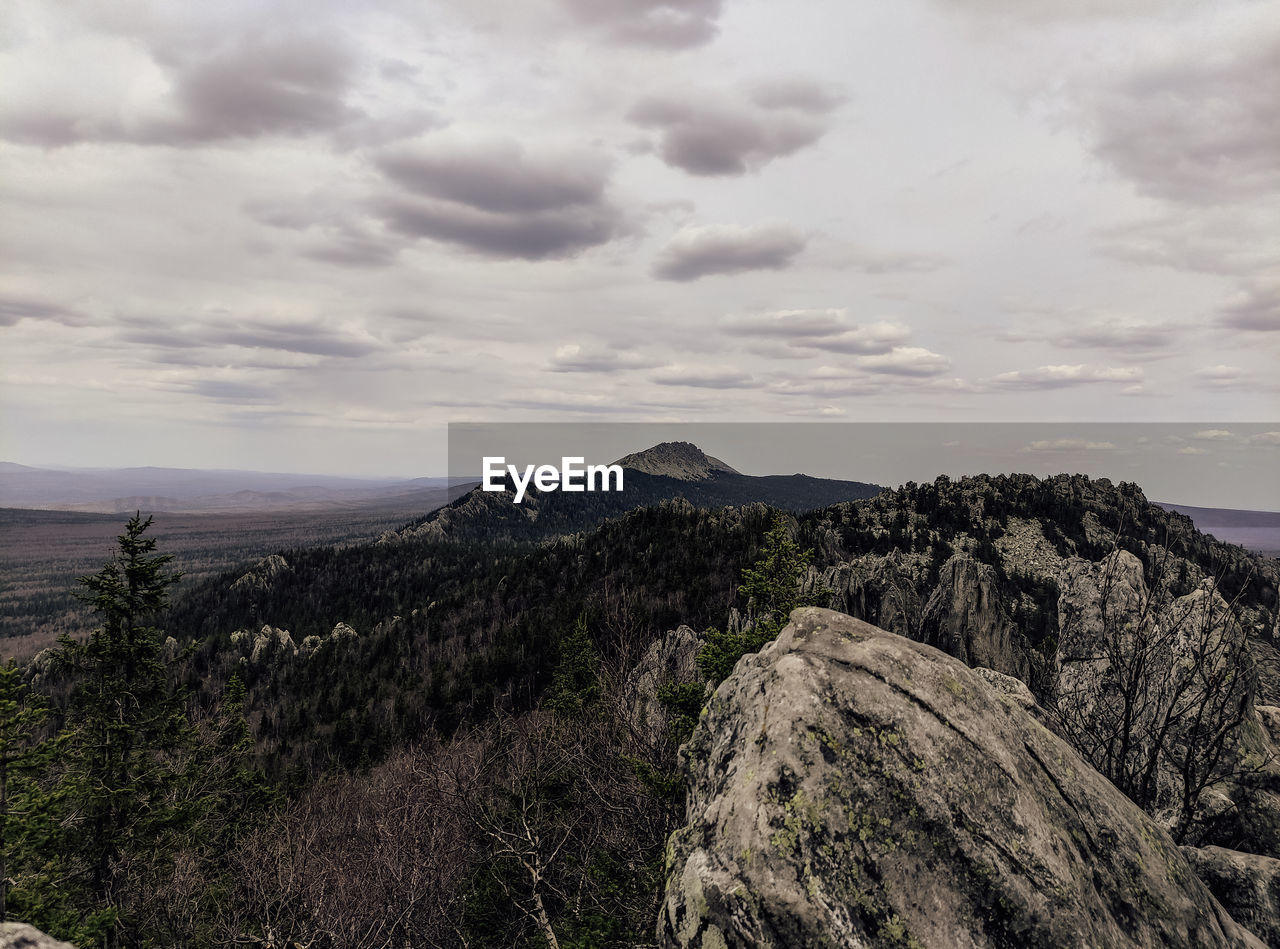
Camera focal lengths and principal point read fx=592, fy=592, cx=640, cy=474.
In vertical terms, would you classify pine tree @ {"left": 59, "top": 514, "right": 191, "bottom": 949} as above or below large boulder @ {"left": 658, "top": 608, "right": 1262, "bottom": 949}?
below

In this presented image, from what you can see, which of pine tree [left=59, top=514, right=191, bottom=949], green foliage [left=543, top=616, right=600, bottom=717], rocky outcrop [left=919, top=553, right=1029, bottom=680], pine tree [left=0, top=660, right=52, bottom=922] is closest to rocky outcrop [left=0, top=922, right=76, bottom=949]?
pine tree [left=0, top=660, right=52, bottom=922]

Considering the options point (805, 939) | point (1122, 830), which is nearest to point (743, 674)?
point (805, 939)

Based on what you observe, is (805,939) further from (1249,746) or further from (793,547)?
(793,547)

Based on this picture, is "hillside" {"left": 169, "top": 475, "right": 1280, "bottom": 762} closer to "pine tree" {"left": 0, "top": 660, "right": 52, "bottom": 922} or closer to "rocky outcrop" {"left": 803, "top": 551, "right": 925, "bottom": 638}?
"rocky outcrop" {"left": 803, "top": 551, "right": 925, "bottom": 638}

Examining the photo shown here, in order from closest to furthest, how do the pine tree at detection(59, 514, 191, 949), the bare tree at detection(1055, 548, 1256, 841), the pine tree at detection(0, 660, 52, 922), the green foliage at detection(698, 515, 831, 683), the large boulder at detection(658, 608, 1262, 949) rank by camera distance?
the large boulder at detection(658, 608, 1262, 949), the bare tree at detection(1055, 548, 1256, 841), the pine tree at detection(0, 660, 52, 922), the green foliage at detection(698, 515, 831, 683), the pine tree at detection(59, 514, 191, 949)

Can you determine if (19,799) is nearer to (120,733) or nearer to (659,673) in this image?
(120,733)

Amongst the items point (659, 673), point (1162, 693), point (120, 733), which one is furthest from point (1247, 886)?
point (659, 673)
